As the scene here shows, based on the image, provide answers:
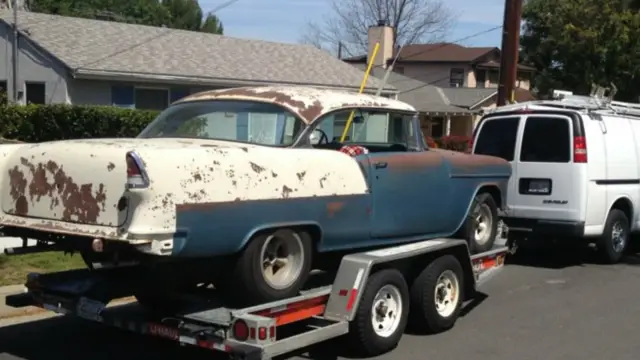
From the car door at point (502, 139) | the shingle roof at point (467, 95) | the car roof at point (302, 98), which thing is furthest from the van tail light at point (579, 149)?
the shingle roof at point (467, 95)

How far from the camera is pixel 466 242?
8.15 meters

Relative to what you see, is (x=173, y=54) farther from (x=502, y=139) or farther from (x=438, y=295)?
(x=438, y=295)

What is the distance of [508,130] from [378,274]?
18.7ft

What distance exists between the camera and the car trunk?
18.2 ft

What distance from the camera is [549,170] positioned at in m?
11.3

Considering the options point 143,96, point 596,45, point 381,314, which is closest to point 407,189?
point 381,314

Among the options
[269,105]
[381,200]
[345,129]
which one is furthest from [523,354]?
[269,105]

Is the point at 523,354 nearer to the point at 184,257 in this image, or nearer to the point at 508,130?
the point at 184,257

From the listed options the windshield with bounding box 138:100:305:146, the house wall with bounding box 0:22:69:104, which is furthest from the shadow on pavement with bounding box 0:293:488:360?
the house wall with bounding box 0:22:69:104

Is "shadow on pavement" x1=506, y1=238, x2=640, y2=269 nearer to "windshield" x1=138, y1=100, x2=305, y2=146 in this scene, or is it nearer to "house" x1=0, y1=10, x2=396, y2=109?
"windshield" x1=138, y1=100, x2=305, y2=146

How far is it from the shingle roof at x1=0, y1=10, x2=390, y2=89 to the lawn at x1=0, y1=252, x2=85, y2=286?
13.7 m

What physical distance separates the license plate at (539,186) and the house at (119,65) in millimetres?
15078

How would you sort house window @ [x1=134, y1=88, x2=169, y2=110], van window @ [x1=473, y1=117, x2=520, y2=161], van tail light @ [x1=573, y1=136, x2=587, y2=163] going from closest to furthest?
van tail light @ [x1=573, y1=136, x2=587, y2=163] → van window @ [x1=473, y1=117, x2=520, y2=161] → house window @ [x1=134, y1=88, x2=169, y2=110]

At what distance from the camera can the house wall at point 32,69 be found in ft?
77.1
